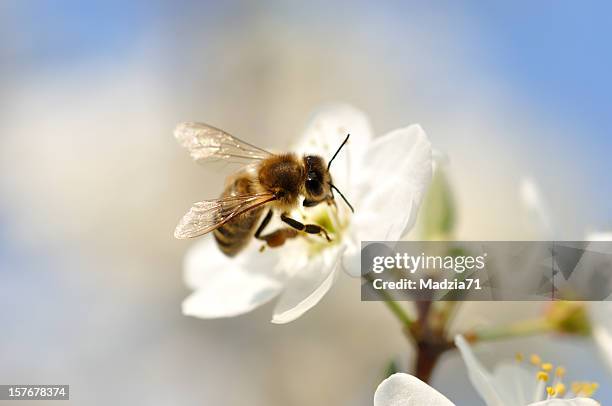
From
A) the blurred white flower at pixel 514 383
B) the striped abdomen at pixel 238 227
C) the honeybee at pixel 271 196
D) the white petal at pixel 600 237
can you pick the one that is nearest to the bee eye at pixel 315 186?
the honeybee at pixel 271 196

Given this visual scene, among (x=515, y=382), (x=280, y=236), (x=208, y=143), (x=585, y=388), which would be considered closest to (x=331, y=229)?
(x=280, y=236)

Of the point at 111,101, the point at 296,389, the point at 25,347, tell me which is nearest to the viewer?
the point at 25,347

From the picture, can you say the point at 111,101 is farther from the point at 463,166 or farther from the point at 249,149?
the point at 249,149

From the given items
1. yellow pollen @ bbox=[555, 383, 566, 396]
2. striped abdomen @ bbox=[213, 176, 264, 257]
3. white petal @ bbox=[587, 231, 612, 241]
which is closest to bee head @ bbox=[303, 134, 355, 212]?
striped abdomen @ bbox=[213, 176, 264, 257]

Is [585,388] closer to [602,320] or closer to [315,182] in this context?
[602,320]

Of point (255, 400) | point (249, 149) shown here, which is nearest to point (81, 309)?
point (255, 400)
